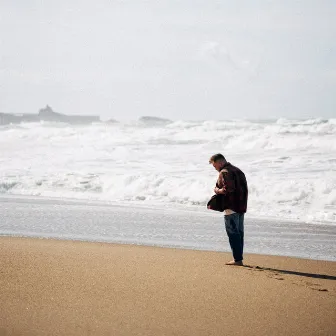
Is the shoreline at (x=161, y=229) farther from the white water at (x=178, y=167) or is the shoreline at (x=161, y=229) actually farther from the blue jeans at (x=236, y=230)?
the white water at (x=178, y=167)

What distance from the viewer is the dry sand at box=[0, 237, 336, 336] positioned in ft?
14.2

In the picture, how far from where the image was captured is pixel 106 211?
42.4ft

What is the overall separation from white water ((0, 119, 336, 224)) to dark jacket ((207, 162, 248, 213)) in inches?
217

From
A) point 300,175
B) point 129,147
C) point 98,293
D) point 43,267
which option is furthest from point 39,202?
point 129,147

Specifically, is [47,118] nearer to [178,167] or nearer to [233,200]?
[178,167]

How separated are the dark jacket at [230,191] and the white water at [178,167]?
5509 millimetres

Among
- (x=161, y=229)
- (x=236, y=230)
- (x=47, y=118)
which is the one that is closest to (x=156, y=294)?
(x=236, y=230)

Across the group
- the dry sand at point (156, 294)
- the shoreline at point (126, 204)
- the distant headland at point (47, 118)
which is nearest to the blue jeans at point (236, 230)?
the dry sand at point (156, 294)

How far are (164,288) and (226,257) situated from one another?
2.20 meters

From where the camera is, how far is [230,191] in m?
6.95

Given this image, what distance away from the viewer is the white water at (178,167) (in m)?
15.2

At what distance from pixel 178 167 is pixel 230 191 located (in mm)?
14007

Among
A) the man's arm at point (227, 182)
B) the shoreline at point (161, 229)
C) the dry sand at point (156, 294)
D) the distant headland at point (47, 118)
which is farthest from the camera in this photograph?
the distant headland at point (47, 118)

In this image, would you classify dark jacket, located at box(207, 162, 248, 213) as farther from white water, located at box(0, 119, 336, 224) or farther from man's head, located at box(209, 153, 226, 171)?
white water, located at box(0, 119, 336, 224)
